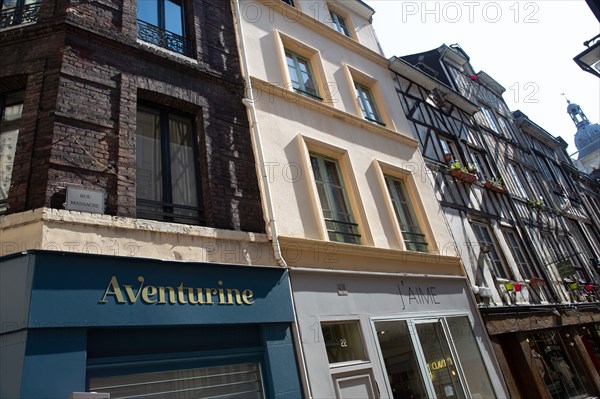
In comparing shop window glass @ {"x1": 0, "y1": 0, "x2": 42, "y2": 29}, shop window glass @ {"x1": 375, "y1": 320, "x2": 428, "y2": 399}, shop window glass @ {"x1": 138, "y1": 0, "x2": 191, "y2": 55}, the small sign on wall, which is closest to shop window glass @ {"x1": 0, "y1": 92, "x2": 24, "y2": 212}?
the small sign on wall

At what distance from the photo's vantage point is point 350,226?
7.48 meters

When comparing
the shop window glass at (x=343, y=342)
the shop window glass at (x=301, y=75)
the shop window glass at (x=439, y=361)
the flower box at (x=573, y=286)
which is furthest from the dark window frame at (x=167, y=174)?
the flower box at (x=573, y=286)

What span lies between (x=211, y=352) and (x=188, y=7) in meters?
6.24

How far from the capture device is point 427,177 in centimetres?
997

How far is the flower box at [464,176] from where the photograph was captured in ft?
35.9

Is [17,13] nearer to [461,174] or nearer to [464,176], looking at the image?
[461,174]

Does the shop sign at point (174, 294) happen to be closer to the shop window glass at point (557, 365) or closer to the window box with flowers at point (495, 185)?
the shop window glass at point (557, 365)

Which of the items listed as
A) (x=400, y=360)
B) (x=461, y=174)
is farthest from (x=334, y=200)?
(x=461, y=174)

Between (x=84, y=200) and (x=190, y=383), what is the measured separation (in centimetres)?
246

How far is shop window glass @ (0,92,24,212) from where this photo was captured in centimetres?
478

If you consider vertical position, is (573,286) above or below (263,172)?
below

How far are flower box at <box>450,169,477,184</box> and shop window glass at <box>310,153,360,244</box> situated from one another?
14.9ft

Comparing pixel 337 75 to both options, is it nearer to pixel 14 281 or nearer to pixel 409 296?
pixel 409 296

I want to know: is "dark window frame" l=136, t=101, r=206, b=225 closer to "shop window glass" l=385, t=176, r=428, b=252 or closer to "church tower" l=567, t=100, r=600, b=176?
"shop window glass" l=385, t=176, r=428, b=252
